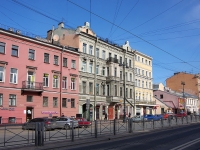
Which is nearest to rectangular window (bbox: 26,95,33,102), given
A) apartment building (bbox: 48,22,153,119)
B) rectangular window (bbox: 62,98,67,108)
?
rectangular window (bbox: 62,98,67,108)

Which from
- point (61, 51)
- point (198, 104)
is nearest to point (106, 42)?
point (61, 51)

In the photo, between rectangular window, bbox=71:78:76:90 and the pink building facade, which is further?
rectangular window, bbox=71:78:76:90

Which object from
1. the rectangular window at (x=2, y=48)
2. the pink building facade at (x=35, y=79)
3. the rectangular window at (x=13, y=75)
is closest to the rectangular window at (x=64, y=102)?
the pink building facade at (x=35, y=79)

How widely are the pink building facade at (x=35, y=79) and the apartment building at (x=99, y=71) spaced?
6.87 feet

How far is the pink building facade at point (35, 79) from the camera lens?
3147 cm

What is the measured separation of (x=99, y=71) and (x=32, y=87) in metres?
16.1

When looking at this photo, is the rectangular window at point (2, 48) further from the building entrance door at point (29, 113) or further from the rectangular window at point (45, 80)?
the building entrance door at point (29, 113)

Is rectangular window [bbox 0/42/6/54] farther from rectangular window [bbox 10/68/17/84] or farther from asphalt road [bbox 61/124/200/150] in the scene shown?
asphalt road [bbox 61/124/200/150]

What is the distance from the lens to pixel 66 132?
16906 mm

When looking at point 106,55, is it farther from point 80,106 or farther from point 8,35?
point 8,35

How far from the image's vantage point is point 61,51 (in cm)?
3962

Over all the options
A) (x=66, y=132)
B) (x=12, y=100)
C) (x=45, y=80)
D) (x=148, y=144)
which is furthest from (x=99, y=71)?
(x=148, y=144)

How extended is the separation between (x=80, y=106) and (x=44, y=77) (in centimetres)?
851

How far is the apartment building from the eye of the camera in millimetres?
43250
